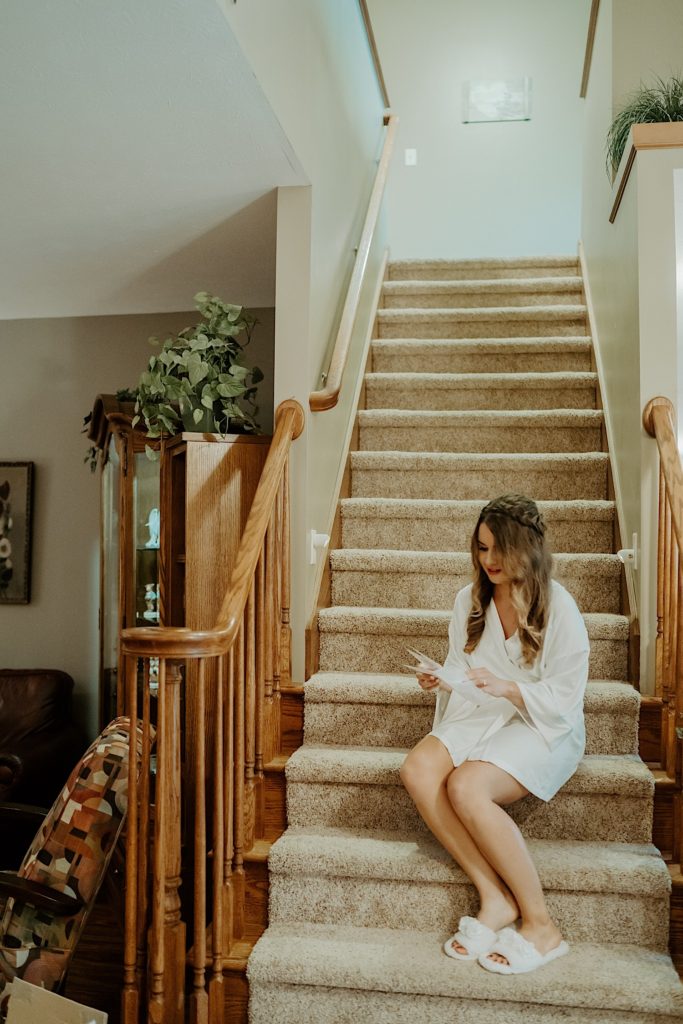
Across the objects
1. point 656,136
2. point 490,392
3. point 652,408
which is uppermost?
point 656,136

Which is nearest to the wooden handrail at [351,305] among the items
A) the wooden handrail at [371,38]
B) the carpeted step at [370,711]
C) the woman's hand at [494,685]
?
the wooden handrail at [371,38]

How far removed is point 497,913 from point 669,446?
1394mm

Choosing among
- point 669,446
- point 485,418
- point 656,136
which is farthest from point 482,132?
point 669,446

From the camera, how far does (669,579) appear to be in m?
2.67

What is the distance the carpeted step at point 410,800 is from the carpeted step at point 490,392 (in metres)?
1.90

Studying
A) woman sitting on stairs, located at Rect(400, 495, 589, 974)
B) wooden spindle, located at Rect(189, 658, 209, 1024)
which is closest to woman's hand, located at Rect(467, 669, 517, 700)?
woman sitting on stairs, located at Rect(400, 495, 589, 974)

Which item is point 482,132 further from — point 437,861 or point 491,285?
point 437,861

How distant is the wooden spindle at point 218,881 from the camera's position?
2172 mm

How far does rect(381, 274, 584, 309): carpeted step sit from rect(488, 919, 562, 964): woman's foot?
338cm

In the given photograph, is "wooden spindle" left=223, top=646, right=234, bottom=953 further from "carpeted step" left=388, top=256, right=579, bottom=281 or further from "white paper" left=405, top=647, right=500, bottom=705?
"carpeted step" left=388, top=256, right=579, bottom=281

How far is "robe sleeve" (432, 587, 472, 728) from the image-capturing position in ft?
8.44

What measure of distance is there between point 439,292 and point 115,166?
7.87ft

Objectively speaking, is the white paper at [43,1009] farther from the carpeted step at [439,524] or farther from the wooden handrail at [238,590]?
the carpeted step at [439,524]

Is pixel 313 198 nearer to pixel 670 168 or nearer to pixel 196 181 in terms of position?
pixel 196 181
